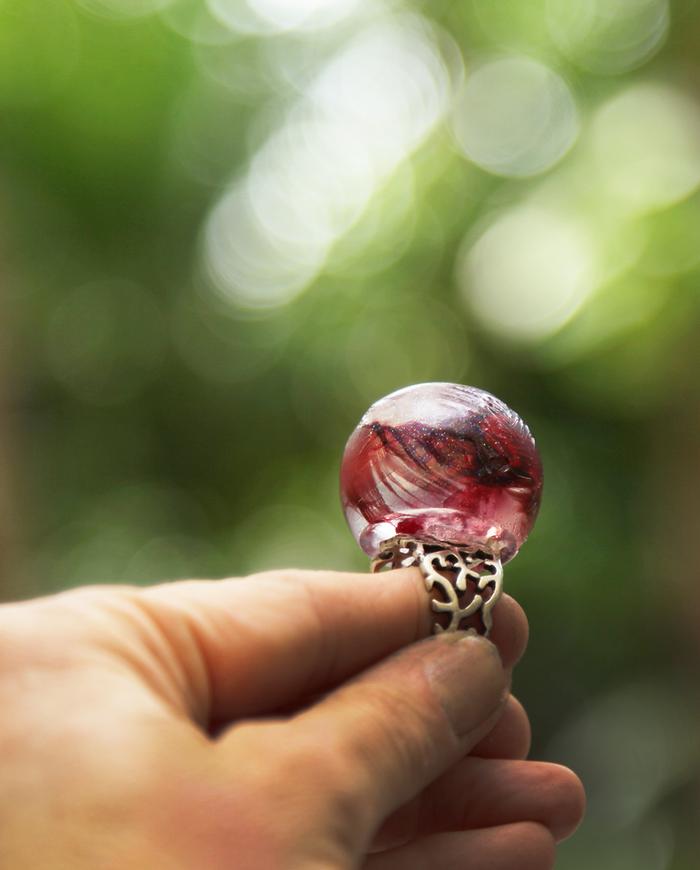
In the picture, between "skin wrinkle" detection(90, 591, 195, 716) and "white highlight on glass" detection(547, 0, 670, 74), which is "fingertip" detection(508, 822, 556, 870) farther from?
"white highlight on glass" detection(547, 0, 670, 74)

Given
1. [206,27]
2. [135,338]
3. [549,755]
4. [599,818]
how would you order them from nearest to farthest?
[599,818] < [549,755] < [206,27] < [135,338]

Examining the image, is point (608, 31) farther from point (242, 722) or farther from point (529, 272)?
point (242, 722)

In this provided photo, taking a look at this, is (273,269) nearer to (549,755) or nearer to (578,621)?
(578,621)

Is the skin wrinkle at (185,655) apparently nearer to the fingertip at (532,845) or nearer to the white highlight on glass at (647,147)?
the fingertip at (532,845)

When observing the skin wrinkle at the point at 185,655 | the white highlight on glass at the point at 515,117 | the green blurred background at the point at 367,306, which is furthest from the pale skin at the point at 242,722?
the white highlight on glass at the point at 515,117

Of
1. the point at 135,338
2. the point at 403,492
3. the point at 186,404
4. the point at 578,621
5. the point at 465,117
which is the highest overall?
the point at 465,117

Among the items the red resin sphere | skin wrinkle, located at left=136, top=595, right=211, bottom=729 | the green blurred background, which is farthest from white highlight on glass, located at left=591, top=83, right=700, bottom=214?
skin wrinkle, located at left=136, top=595, right=211, bottom=729

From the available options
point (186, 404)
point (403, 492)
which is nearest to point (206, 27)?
point (186, 404)
